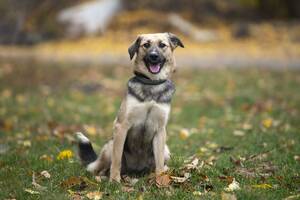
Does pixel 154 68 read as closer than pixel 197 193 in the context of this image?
No

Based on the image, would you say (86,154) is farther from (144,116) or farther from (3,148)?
(3,148)

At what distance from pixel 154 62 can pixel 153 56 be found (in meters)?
0.08

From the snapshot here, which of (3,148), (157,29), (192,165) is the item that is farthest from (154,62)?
(157,29)

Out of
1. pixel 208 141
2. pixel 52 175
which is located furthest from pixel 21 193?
pixel 208 141

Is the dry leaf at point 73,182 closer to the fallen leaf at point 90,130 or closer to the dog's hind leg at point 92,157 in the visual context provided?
the dog's hind leg at point 92,157

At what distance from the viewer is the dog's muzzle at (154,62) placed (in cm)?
599

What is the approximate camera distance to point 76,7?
75.6 feet

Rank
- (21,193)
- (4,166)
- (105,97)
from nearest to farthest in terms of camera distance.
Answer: (21,193)
(4,166)
(105,97)

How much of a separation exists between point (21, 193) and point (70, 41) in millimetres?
17238

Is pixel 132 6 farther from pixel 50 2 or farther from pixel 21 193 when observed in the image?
pixel 21 193

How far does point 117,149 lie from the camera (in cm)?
602

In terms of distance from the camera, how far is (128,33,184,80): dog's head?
605 cm

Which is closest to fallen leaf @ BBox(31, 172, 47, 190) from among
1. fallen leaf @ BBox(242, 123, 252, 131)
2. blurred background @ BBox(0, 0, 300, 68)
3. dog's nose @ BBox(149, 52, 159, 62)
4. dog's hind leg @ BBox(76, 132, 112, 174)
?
dog's hind leg @ BBox(76, 132, 112, 174)

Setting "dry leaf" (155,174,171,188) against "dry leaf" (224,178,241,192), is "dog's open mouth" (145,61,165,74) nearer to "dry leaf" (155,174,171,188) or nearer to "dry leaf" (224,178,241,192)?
"dry leaf" (155,174,171,188)
